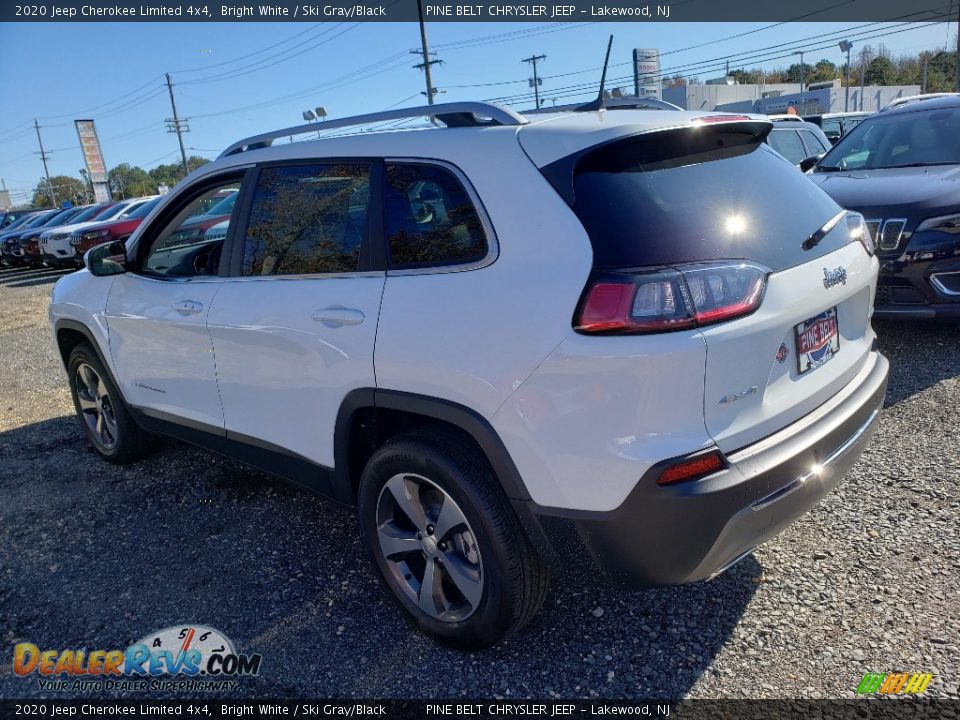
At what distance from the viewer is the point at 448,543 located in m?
2.49

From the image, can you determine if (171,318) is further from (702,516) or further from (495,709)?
(702,516)

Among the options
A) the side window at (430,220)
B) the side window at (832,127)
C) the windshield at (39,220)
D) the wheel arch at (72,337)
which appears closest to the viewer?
the side window at (430,220)

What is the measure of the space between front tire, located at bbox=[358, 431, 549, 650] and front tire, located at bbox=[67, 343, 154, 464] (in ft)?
7.76

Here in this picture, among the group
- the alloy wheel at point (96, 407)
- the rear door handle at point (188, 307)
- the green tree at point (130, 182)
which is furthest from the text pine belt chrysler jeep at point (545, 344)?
the green tree at point (130, 182)

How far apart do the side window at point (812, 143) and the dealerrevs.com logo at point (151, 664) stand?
10.1 m

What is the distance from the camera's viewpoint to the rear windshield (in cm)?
207

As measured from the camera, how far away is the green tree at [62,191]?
341 feet

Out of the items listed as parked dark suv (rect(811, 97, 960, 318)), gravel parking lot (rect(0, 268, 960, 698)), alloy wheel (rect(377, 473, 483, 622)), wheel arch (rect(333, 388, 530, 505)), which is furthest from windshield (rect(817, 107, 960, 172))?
alloy wheel (rect(377, 473, 483, 622))

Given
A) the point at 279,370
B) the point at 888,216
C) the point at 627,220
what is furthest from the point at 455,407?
the point at 888,216

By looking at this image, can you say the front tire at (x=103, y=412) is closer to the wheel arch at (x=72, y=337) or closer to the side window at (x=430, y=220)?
the wheel arch at (x=72, y=337)

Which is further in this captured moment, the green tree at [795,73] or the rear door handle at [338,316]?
the green tree at [795,73]

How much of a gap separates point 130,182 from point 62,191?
556 inches

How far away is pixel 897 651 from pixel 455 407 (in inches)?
67.0

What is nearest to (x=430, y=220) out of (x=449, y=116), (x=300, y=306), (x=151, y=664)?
(x=449, y=116)
